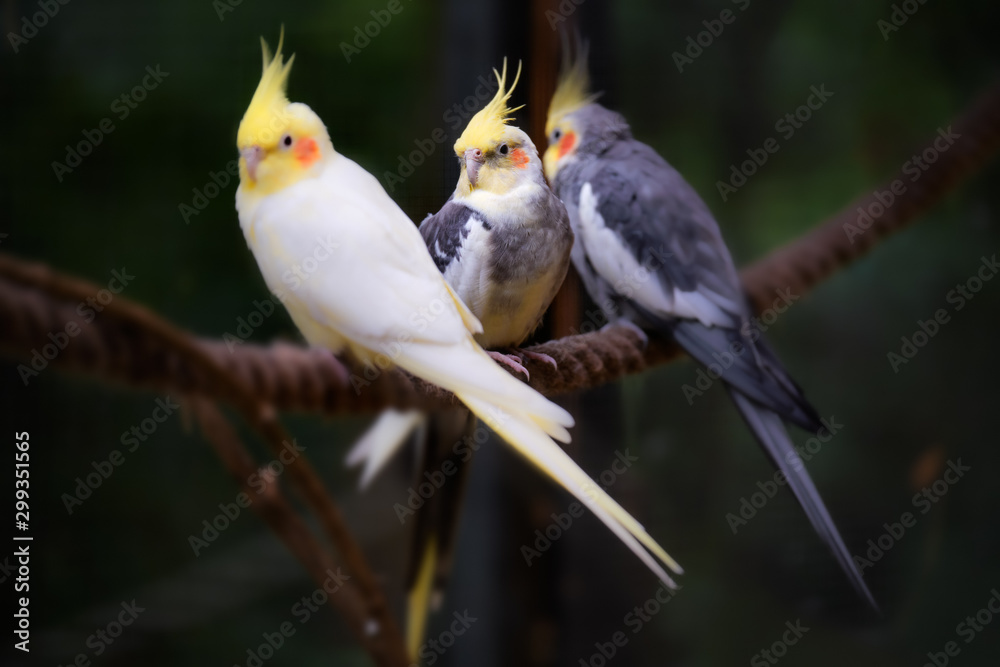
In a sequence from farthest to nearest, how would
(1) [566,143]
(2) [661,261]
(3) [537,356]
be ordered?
(2) [661,261]
(1) [566,143]
(3) [537,356]

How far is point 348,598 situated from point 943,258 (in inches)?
56.0

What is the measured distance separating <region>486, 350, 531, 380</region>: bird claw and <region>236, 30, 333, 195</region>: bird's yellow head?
0.30 meters

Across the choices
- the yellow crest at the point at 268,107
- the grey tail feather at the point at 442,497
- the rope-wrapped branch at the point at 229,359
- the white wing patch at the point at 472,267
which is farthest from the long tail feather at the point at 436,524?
the yellow crest at the point at 268,107

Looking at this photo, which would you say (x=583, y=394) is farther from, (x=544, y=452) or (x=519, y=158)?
(x=519, y=158)

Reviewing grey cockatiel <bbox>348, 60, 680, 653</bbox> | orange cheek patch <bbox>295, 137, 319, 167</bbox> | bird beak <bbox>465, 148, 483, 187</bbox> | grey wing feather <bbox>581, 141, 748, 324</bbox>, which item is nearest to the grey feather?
grey wing feather <bbox>581, 141, 748, 324</bbox>

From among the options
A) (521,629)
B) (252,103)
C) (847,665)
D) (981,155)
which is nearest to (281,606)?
(521,629)

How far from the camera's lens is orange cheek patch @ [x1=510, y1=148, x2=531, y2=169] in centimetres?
95

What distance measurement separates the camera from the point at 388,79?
1037 mm

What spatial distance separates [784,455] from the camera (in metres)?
1.26

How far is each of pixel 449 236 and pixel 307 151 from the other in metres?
0.19

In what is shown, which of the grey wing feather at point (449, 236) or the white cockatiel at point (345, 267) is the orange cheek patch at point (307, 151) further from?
the grey wing feather at point (449, 236)

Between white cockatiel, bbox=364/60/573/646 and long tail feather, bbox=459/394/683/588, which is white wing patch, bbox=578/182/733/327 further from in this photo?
long tail feather, bbox=459/394/683/588

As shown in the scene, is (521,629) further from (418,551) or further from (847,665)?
(847,665)

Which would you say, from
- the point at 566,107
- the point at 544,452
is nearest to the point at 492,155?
the point at 566,107
